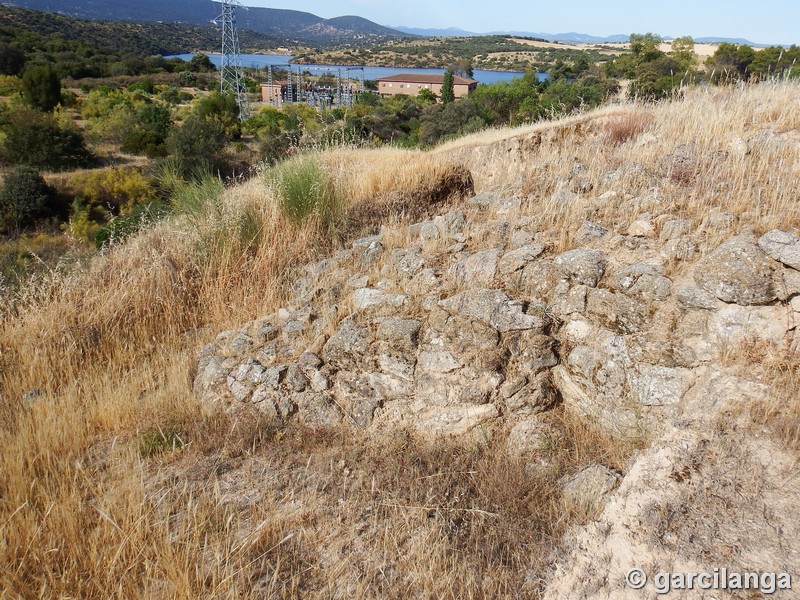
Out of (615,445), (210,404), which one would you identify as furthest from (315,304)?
(615,445)

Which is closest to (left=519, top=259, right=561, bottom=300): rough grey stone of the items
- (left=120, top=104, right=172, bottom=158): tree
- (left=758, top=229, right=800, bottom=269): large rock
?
(left=758, top=229, right=800, bottom=269): large rock

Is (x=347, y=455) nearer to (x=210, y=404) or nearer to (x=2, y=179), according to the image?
→ (x=210, y=404)

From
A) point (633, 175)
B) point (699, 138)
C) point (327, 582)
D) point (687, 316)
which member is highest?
point (699, 138)

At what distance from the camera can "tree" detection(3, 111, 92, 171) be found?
870 inches

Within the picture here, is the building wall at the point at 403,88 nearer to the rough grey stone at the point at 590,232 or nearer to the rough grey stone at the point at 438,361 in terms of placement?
the rough grey stone at the point at 590,232

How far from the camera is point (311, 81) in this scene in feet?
174

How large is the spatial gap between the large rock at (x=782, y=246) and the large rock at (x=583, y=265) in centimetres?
97

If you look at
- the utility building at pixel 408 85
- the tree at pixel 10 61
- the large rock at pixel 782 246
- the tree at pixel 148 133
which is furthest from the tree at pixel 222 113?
the large rock at pixel 782 246

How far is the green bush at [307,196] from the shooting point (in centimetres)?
542

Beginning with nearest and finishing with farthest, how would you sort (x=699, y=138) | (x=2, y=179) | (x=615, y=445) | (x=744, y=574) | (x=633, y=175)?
1. (x=744, y=574)
2. (x=615, y=445)
3. (x=633, y=175)
4. (x=699, y=138)
5. (x=2, y=179)

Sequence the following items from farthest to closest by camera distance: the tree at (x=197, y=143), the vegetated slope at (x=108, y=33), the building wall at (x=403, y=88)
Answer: the vegetated slope at (x=108, y=33) < the building wall at (x=403, y=88) < the tree at (x=197, y=143)

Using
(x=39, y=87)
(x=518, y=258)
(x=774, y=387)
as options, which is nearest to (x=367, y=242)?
(x=518, y=258)

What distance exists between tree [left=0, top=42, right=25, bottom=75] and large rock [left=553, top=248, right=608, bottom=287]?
53464 millimetres

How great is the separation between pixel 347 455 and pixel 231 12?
1613 inches
